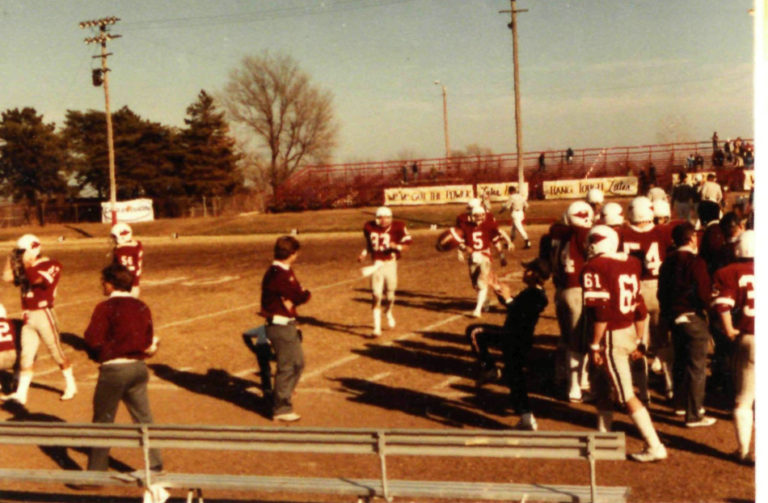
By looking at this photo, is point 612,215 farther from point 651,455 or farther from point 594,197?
point 651,455

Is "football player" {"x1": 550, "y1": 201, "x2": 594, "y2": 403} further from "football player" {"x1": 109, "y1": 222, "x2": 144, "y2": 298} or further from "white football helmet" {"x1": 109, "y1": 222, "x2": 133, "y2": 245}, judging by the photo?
"white football helmet" {"x1": 109, "y1": 222, "x2": 133, "y2": 245}

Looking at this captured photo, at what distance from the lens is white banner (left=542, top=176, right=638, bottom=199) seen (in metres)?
45.2

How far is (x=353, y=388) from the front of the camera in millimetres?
11602

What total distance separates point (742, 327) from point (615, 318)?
105 centimetres

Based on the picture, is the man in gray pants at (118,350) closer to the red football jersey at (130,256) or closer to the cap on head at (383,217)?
the red football jersey at (130,256)

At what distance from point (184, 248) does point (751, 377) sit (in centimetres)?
3014

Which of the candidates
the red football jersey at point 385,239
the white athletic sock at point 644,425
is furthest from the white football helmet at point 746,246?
the red football jersey at point 385,239

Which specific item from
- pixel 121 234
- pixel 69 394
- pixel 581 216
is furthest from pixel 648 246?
pixel 121 234

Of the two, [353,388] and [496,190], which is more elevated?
[496,190]

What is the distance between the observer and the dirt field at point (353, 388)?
26.2 ft

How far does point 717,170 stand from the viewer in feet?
134

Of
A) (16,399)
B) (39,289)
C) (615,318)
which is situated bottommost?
(16,399)

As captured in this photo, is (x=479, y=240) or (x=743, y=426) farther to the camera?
(x=479, y=240)

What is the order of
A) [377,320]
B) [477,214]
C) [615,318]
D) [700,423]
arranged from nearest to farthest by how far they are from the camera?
[615,318] < [700,423] < [377,320] < [477,214]
